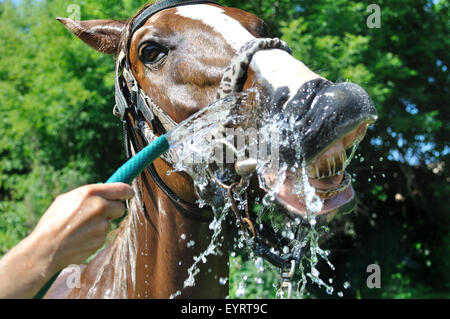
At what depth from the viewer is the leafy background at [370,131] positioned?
7512mm

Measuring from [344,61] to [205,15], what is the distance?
5.49 m

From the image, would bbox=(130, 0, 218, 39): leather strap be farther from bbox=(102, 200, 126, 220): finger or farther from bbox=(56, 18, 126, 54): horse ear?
bbox=(102, 200, 126, 220): finger

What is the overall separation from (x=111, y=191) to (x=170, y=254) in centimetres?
100

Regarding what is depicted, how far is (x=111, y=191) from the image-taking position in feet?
3.92

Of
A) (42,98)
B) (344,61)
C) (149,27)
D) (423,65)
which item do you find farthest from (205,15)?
(423,65)

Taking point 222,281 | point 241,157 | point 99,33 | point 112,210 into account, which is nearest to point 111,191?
point 112,210

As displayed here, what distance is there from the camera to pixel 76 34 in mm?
2438

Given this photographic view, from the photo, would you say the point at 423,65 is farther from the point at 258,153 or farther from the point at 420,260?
the point at 258,153

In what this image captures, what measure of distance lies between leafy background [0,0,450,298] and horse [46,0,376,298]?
194 inches

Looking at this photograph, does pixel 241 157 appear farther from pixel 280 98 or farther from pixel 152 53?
pixel 152 53

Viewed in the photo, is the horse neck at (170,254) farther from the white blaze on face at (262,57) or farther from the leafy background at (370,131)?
the leafy background at (370,131)

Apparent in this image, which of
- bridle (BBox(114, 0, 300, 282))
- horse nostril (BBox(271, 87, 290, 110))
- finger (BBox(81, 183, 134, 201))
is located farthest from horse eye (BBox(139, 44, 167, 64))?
finger (BBox(81, 183, 134, 201))

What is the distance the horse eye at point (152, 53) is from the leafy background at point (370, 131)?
514cm

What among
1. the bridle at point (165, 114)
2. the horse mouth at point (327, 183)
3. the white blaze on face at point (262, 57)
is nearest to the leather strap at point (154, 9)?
the bridle at point (165, 114)
